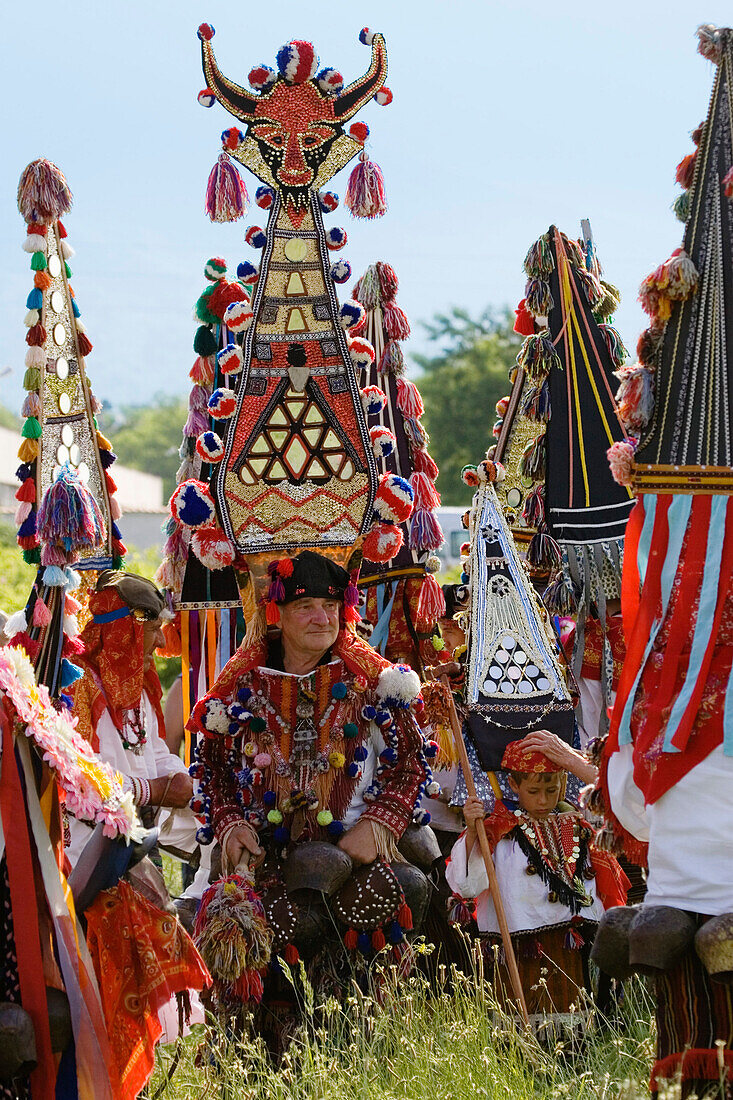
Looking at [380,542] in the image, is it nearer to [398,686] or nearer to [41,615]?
[398,686]

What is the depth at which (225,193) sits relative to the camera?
5.61 m

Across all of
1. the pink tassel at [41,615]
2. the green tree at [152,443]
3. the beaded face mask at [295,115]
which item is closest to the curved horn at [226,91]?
the beaded face mask at [295,115]

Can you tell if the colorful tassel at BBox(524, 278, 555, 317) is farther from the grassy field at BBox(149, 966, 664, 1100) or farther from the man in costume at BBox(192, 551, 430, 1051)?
the grassy field at BBox(149, 966, 664, 1100)

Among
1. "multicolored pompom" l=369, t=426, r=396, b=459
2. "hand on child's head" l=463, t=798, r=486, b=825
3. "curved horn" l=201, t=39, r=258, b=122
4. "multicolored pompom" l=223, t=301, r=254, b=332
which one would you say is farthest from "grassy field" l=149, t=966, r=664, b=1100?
"curved horn" l=201, t=39, r=258, b=122

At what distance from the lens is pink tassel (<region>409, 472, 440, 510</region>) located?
21.3ft

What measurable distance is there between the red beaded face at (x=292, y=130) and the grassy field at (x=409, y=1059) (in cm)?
295

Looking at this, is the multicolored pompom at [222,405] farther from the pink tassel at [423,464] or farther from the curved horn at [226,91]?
the pink tassel at [423,464]

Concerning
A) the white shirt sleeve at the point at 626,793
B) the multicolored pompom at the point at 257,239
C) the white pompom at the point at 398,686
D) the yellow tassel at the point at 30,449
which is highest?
the multicolored pompom at the point at 257,239

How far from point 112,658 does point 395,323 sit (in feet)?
7.08

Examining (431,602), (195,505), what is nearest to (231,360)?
(195,505)

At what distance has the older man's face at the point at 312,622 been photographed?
5105mm

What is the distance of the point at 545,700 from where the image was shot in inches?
211

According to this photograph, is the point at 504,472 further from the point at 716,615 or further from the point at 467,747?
the point at 716,615

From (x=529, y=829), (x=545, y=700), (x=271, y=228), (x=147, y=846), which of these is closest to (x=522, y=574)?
(x=545, y=700)
